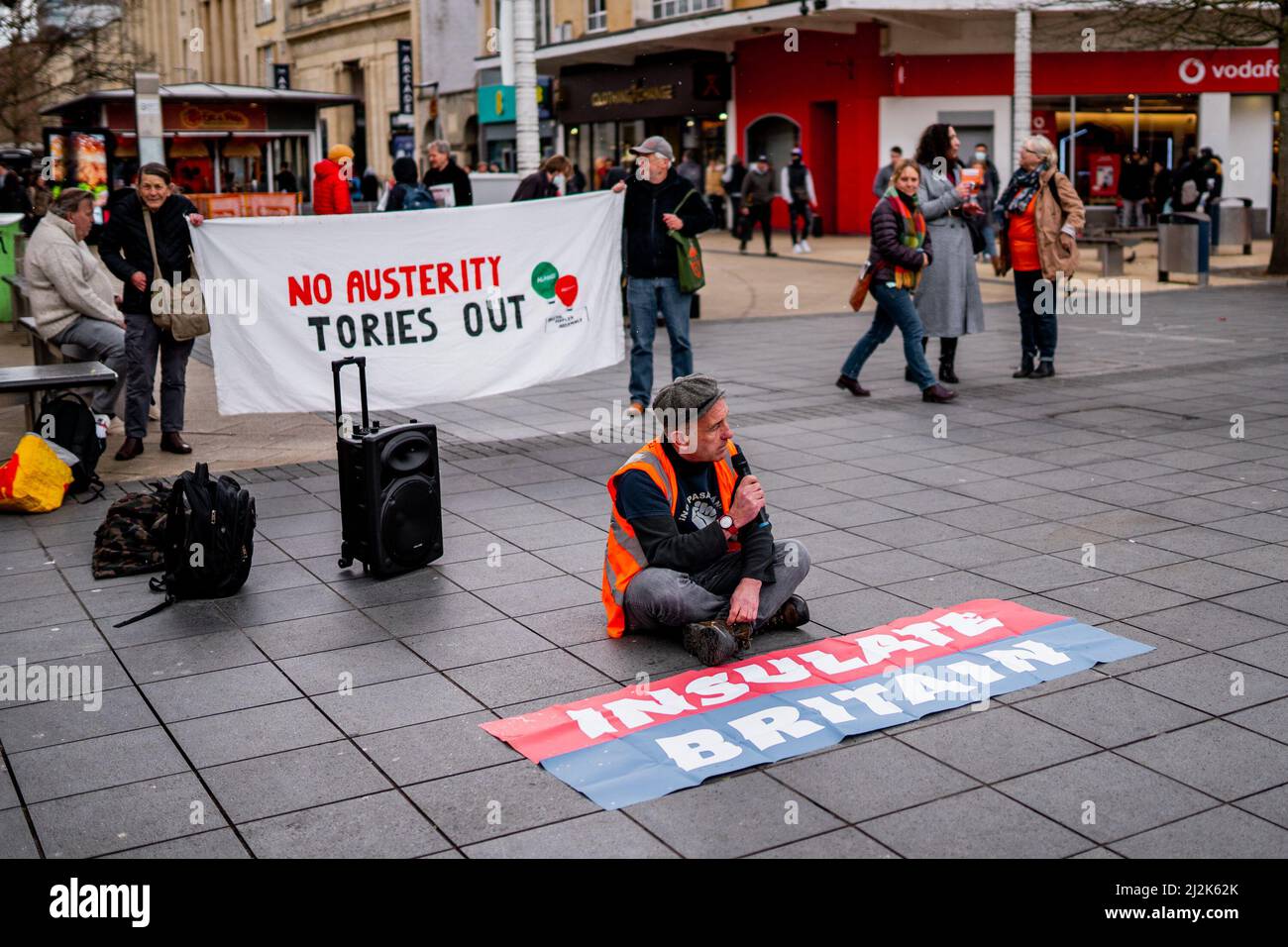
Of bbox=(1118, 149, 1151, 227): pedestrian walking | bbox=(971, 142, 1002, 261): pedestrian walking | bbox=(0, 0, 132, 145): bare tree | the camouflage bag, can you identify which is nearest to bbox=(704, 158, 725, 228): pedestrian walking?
bbox=(971, 142, 1002, 261): pedestrian walking

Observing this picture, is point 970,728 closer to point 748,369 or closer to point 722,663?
point 722,663

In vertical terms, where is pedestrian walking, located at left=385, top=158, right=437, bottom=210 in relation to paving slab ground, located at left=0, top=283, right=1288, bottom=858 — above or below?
above

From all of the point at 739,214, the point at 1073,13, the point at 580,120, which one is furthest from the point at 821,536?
the point at 580,120

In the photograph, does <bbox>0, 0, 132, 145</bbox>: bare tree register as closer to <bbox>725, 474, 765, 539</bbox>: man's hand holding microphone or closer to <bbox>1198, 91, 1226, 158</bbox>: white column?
<bbox>1198, 91, 1226, 158</bbox>: white column

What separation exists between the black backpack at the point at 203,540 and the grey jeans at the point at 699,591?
6.13ft

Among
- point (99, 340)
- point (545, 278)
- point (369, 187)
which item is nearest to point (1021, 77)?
point (369, 187)

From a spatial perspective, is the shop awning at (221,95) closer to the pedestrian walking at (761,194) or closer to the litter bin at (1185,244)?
the pedestrian walking at (761,194)

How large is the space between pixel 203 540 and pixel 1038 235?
756cm

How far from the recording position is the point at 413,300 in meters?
9.48

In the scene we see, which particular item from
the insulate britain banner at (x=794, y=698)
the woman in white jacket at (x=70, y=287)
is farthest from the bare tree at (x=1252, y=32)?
the insulate britain banner at (x=794, y=698)

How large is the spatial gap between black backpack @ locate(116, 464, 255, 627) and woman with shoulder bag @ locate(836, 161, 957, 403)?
19.1ft

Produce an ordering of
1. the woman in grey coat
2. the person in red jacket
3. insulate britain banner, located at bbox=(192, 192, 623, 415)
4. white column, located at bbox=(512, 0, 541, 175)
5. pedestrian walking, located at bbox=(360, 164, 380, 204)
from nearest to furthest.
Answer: insulate britain banner, located at bbox=(192, 192, 623, 415), the woman in grey coat, the person in red jacket, white column, located at bbox=(512, 0, 541, 175), pedestrian walking, located at bbox=(360, 164, 380, 204)

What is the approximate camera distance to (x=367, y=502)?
657 centimetres

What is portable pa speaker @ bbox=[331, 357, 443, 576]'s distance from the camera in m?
6.55
